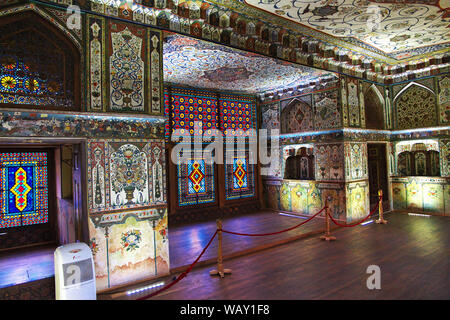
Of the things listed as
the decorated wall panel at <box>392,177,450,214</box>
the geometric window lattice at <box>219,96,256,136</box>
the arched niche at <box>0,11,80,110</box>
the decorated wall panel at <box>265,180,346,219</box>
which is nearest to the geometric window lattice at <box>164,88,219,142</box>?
the geometric window lattice at <box>219,96,256,136</box>

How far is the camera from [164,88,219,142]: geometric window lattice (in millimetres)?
8695

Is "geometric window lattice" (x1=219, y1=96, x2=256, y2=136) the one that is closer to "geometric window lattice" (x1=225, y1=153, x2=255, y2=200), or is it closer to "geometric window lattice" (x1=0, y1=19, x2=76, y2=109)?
"geometric window lattice" (x1=225, y1=153, x2=255, y2=200)

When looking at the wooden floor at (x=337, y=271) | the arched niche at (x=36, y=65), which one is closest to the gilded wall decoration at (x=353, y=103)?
the wooden floor at (x=337, y=271)

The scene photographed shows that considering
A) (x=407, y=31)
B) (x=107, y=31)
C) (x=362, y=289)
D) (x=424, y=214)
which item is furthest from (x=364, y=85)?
(x=107, y=31)

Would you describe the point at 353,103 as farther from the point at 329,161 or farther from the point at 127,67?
the point at 127,67

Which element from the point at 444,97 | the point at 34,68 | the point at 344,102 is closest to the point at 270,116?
the point at 344,102

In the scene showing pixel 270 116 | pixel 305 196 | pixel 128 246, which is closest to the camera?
pixel 128 246

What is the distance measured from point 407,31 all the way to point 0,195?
915cm

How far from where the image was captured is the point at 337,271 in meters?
4.83

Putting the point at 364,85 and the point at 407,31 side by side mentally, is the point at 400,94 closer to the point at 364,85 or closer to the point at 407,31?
the point at 364,85

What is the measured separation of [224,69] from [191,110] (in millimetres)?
1898

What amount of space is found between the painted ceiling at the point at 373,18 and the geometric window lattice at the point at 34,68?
314 centimetres

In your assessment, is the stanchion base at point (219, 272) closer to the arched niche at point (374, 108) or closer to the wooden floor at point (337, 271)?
the wooden floor at point (337, 271)

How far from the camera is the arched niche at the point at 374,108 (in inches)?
360
